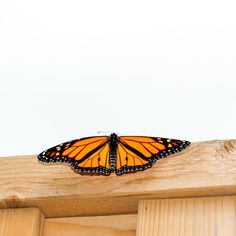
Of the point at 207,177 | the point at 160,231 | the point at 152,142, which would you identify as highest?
the point at 152,142

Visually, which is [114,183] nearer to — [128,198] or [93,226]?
[128,198]

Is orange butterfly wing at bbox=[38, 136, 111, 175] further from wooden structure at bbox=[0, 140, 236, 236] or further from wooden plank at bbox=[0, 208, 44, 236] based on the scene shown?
wooden plank at bbox=[0, 208, 44, 236]

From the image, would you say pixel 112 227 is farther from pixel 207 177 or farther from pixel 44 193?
pixel 207 177

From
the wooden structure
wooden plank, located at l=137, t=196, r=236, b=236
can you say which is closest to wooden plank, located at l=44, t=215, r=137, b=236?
the wooden structure

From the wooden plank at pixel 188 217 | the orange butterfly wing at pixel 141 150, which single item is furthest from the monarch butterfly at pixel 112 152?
the wooden plank at pixel 188 217

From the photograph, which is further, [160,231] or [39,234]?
[39,234]

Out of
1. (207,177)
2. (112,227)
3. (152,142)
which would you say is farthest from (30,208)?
(207,177)

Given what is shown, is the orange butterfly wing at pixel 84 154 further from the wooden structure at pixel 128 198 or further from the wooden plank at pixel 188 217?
the wooden plank at pixel 188 217
